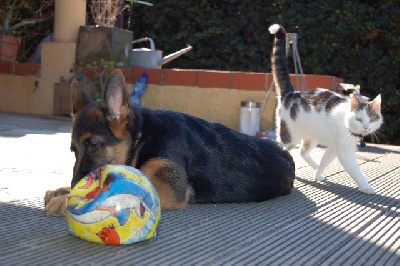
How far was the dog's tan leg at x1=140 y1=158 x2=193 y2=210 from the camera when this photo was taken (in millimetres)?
2793

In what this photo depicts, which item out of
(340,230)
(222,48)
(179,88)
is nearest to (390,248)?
(340,230)

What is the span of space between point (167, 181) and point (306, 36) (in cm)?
541

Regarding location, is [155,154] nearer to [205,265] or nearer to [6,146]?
[205,265]

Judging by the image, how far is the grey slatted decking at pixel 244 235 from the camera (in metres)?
2.06

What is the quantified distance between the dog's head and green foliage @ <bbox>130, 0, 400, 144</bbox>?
5315 millimetres

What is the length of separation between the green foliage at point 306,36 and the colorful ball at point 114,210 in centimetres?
576

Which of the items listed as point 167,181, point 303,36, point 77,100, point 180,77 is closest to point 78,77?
point 180,77

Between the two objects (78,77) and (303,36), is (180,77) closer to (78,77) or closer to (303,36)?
(78,77)

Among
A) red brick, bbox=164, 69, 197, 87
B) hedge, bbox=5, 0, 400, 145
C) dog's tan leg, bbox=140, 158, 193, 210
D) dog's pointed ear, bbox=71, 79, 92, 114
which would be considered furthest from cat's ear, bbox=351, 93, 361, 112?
hedge, bbox=5, 0, 400, 145

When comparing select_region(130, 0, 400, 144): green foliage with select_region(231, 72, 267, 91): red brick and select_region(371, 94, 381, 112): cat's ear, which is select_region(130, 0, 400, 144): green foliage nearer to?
select_region(231, 72, 267, 91): red brick

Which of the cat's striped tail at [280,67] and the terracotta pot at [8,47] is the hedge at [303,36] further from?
the cat's striped tail at [280,67]

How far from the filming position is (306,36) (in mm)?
7816

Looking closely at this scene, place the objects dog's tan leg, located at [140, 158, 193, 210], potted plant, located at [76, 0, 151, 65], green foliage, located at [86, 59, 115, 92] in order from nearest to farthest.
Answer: dog's tan leg, located at [140, 158, 193, 210] < green foliage, located at [86, 59, 115, 92] < potted plant, located at [76, 0, 151, 65]

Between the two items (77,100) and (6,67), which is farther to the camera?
(6,67)
